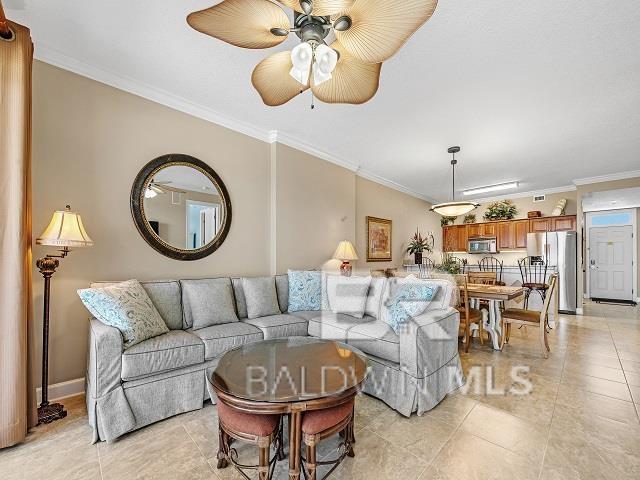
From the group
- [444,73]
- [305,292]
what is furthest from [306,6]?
[305,292]

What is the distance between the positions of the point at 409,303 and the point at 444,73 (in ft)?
6.45

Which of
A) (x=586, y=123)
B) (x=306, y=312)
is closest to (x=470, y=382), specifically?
(x=306, y=312)

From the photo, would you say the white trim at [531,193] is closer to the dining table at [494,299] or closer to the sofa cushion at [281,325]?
the dining table at [494,299]

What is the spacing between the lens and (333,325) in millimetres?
2711

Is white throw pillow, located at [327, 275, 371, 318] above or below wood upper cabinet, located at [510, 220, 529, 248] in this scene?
below

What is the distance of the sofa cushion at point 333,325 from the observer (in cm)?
262

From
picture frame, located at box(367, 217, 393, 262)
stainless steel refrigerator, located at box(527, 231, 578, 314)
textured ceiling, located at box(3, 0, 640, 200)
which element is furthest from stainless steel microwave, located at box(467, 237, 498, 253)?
textured ceiling, located at box(3, 0, 640, 200)

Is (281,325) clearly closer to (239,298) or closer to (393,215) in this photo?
(239,298)

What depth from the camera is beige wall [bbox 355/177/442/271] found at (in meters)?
5.23

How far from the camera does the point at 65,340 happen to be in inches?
91.4

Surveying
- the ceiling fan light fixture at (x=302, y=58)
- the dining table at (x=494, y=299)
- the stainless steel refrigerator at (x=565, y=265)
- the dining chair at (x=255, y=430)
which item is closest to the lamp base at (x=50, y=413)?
the dining chair at (x=255, y=430)

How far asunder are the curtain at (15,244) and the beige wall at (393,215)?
409 centimetres

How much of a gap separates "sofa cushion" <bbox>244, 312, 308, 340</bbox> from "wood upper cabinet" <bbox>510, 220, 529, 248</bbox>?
20.1ft

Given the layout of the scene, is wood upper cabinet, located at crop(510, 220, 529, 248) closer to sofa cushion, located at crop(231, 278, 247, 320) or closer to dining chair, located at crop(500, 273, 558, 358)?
dining chair, located at crop(500, 273, 558, 358)
